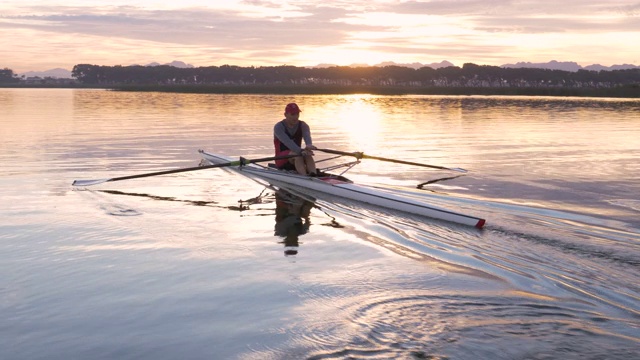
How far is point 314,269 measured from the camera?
828 centimetres

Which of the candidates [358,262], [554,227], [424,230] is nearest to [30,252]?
[358,262]

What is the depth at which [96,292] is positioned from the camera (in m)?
7.25

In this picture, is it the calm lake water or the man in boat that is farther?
the man in boat

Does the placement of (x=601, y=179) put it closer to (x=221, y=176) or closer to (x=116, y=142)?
(x=221, y=176)

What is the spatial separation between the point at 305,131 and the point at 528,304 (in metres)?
8.74

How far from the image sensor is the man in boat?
46.5 ft

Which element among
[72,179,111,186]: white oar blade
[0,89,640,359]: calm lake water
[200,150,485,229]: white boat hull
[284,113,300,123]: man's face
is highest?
[284,113,300,123]: man's face

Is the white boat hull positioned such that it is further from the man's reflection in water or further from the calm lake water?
the man's reflection in water

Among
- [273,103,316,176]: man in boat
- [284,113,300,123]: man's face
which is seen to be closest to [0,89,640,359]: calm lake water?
[273,103,316,176]: man in boat

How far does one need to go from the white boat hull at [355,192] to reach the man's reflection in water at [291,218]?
1.45 feet

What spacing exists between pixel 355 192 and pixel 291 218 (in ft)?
5.21

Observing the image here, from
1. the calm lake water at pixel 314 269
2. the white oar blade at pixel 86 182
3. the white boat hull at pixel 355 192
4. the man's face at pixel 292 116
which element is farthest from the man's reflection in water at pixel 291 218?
the white oar blade at pixel 86 182

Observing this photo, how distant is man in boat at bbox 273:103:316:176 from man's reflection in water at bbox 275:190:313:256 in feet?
2.52

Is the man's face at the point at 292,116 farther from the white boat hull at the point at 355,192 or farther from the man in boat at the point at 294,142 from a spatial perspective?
the white boat hull at the point at 355,192
